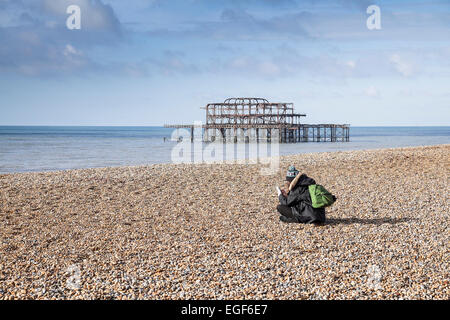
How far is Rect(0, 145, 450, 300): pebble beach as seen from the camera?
192 inches

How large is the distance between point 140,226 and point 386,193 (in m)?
6.00

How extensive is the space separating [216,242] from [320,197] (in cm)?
187

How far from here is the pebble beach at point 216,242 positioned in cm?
487

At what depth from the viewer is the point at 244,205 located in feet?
32.2

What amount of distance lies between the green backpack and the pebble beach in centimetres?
40

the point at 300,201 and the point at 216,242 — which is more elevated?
the point at 300,201

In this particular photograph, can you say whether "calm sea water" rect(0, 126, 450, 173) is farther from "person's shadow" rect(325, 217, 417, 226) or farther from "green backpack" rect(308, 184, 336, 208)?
"green backpack" rect(308, 184, 336, 208)

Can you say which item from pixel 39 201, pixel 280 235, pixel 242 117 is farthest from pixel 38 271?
pixel 242 117

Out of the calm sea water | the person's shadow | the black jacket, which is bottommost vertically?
the calm sea water

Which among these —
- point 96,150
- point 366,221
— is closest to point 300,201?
point 366,221

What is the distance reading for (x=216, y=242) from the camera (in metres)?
6.74

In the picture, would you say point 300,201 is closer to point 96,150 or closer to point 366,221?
point 366,221

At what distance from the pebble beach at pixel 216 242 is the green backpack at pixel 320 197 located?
0.40m

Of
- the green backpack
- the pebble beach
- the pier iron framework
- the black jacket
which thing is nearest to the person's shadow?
the pebble beach
